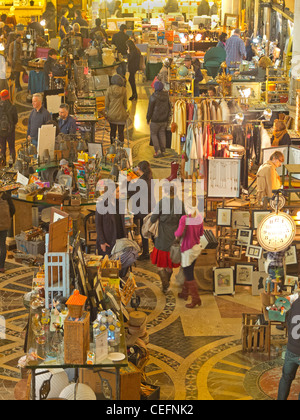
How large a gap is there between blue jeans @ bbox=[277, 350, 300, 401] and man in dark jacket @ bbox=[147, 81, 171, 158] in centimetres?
842

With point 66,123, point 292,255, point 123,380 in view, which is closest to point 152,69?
point 66,123

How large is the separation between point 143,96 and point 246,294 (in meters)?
12.0

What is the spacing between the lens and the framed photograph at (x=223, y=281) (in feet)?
32.4

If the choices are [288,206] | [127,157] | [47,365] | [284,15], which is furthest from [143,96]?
[47,365]

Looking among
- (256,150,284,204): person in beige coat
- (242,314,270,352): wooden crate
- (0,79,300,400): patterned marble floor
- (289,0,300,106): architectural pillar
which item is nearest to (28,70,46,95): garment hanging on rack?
(289,0,300,106): architectural pillar

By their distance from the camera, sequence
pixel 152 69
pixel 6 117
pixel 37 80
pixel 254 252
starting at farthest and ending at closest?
pixel 152 69 < pixel 37 80 < pixel 6 117 < pixel 254 252

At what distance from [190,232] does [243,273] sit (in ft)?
3.38

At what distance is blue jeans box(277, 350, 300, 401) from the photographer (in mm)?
6954

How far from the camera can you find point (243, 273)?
9969mm

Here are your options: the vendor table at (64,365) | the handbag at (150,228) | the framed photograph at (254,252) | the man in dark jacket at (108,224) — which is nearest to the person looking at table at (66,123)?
the man in dark jacket at (108,224)

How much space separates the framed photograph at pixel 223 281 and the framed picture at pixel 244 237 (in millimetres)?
520

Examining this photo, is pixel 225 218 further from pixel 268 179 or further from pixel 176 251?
pixel 176 251

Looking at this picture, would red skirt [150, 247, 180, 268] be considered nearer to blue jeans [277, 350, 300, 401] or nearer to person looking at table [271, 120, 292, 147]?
blue jeans [277, 350, 300, 401]

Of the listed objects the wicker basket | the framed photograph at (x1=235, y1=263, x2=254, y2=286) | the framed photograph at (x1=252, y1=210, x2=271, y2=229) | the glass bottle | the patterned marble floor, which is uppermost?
the wicker basket
